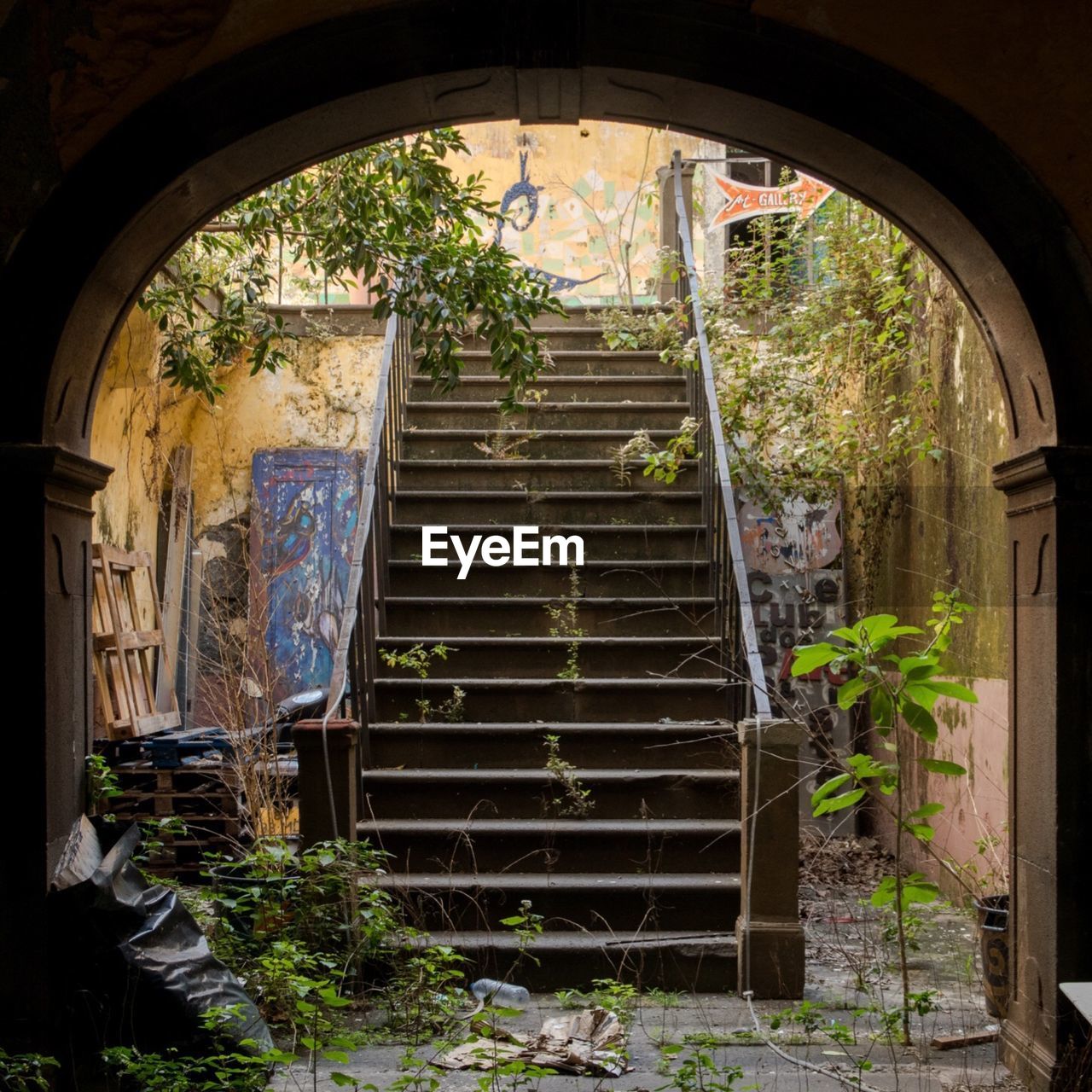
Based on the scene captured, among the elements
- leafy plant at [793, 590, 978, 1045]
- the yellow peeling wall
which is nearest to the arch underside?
leafy plant at [793, 590, 978, 1045]

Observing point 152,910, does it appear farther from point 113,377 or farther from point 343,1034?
point 113,377

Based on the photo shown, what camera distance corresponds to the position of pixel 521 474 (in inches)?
325

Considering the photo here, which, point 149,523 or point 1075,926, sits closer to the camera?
point 1075,926

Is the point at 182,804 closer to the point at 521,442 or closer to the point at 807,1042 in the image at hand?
the point at 521,442

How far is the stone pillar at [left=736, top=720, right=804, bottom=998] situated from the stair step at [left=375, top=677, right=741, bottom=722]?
153cm

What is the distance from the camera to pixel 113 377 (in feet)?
28.5

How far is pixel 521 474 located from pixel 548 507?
0.36m

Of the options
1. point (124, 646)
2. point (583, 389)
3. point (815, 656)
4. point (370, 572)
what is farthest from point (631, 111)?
point (124, 646)

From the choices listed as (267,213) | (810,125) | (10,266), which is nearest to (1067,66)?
(810,125)

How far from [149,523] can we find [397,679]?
12.5 ft

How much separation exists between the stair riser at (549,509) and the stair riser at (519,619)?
751mm

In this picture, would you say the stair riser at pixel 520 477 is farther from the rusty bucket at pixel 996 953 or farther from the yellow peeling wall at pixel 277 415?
the rusty bucket at pixel 996 953

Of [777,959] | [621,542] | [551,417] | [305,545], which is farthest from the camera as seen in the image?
[305,545]

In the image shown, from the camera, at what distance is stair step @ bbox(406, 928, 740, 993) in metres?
5.46
